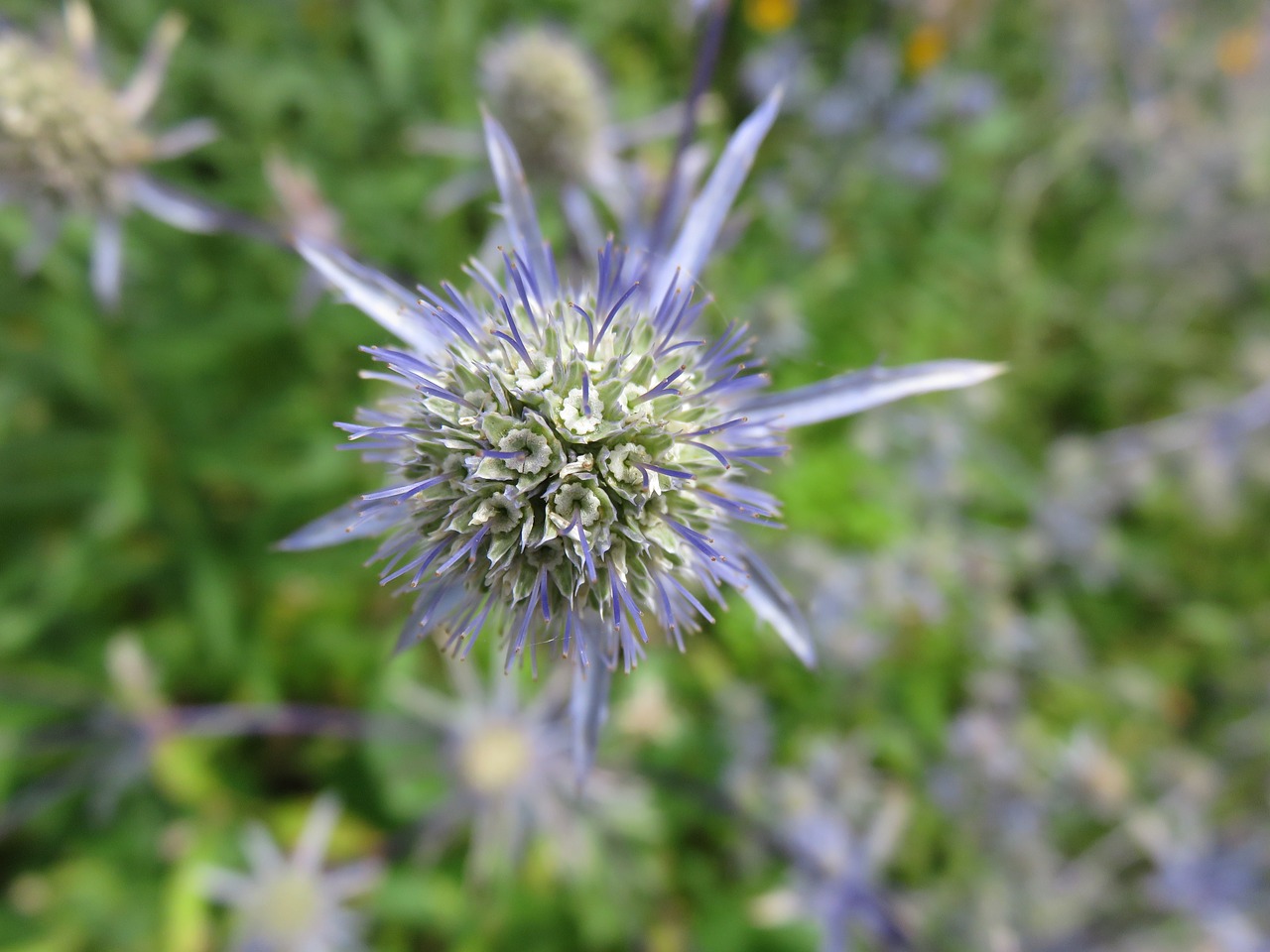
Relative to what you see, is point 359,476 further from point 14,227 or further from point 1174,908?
point 1174,908

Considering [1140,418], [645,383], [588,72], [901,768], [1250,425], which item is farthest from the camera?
[1140,418]

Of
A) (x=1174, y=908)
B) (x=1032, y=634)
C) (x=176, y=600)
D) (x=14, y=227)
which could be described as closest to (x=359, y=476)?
(x=176, y=600)

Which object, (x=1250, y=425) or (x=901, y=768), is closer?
(x=901, y=768)

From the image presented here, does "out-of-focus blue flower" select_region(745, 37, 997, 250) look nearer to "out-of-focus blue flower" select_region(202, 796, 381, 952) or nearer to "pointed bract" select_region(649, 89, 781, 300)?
"pointed bract" select_region(649, 89, 781, 300)

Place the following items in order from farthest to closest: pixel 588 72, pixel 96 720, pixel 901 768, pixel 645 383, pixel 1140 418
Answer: pixel 1140 418, pixel 901 768, pixel 588 72, pixel 96 720, pixel 645 383

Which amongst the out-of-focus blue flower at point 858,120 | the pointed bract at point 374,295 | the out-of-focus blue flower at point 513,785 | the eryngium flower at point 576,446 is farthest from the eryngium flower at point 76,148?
the out-of-focus blue flower at point 858,120

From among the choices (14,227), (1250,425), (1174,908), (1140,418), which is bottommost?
(1174,908)

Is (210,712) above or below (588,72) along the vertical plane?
below

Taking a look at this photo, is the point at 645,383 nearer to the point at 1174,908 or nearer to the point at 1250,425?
the point at 1174,908

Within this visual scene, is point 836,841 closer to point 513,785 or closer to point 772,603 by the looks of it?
point 513,785
